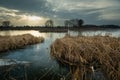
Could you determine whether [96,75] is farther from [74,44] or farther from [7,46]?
[7,46]

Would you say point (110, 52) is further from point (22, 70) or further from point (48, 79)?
point (22, 70)

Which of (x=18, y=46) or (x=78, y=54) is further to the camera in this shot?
Answer: (x=18, y=46)

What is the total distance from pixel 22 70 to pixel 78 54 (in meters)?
3.91

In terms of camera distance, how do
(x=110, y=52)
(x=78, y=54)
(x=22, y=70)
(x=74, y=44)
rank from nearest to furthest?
1. (x=110, y=52)
2. (x=22, y=70)
3. (x=78, y=54)
4. (x=74, y=44)

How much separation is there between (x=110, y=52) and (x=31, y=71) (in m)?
4.64

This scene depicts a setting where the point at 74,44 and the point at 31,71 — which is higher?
the point at 74,44

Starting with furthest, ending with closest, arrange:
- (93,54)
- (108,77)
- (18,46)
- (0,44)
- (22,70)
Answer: (18,46) < (0,44) < (93,54) < (22,70) < (108,77)

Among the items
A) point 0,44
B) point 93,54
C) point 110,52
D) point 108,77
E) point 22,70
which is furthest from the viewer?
point 0,44

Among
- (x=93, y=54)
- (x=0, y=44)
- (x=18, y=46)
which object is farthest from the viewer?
(x=18, y=46)

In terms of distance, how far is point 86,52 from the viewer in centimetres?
1319

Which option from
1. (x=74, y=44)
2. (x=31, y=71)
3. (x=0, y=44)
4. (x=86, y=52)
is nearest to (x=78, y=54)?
(x=86, y=52)

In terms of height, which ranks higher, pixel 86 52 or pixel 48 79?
pixel 86 52

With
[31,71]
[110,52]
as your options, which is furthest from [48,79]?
[110,52]

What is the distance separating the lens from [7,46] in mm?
21250
